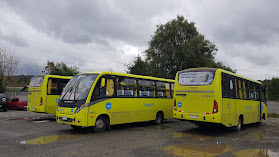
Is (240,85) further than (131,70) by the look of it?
No

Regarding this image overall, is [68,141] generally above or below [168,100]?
below

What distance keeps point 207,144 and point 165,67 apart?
28867 mm

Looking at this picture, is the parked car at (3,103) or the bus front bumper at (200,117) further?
the parked car at (3,103)

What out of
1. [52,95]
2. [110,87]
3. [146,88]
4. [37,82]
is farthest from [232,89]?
[37,82]

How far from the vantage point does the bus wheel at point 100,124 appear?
11.1 meters

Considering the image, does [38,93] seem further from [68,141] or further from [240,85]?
[240,85]

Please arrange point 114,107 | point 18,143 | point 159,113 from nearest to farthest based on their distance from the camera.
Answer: point 18,143 → point 114,107 → point 159,113

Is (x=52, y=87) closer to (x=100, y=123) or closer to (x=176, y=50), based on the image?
(x=100, y=123)

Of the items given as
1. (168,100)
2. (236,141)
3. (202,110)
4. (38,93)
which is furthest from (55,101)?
(236,141)

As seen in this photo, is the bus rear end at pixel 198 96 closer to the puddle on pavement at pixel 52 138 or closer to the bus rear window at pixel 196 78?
the bus rear window at pixel 196 78

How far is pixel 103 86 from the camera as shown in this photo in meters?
11.4

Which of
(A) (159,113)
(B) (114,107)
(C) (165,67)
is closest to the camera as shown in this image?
(B) (114,107)

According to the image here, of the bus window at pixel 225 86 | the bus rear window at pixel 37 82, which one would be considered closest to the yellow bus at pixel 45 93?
the bus rear window at pixel 37 82

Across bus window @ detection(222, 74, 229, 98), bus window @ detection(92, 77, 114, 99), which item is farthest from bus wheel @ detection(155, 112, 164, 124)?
bus window @ detection(222, 74, 229, 98)
